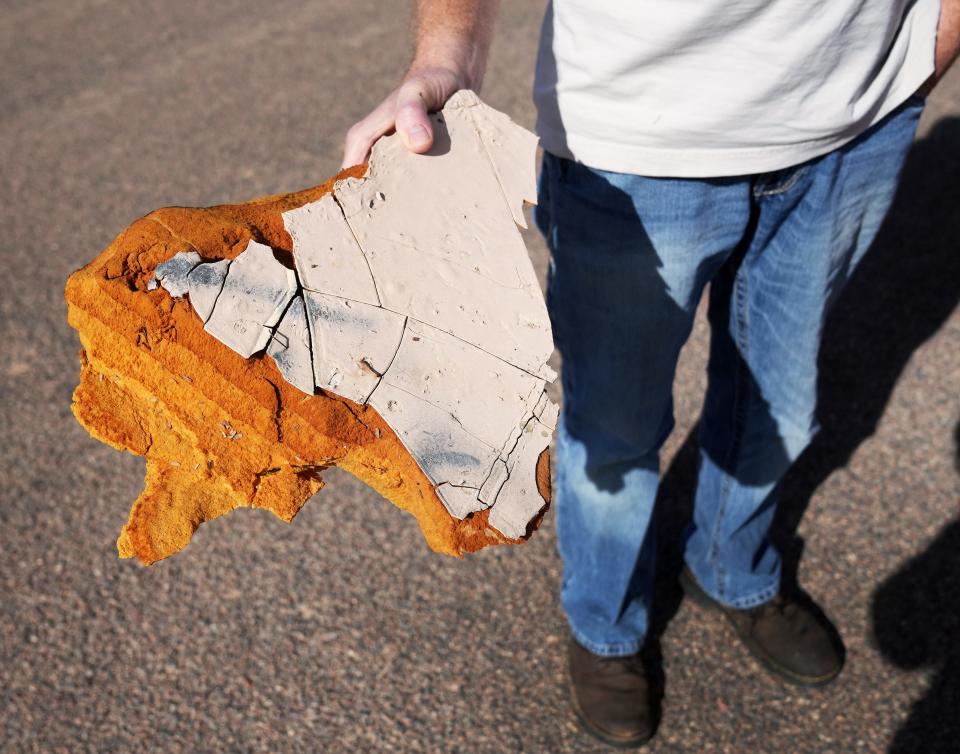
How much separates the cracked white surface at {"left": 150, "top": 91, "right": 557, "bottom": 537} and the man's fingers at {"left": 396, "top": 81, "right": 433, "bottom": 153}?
44 millimetres

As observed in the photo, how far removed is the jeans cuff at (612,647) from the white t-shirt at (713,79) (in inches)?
47.8

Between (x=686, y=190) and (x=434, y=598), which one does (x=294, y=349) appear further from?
(x=434, y=598)

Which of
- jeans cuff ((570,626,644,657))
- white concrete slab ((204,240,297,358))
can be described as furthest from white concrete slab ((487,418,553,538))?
jeans cuff ((570,626,644,657))

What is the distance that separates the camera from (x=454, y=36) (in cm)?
146

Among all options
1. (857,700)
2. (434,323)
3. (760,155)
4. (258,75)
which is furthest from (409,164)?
(258,75)

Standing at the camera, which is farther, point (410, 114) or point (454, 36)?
point (454, 36)

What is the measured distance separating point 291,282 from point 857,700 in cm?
182

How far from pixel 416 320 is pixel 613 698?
1.32 m

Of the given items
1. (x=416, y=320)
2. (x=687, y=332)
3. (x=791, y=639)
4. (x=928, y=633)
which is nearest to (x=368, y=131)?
(x=416, y=320)

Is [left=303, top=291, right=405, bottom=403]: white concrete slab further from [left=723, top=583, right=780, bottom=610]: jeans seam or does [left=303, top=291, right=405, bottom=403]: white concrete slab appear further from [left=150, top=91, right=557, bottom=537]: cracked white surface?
[left=723, top=583, right=780, bottom=610]: jeans seam

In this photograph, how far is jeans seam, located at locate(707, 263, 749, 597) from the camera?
181 centimetres

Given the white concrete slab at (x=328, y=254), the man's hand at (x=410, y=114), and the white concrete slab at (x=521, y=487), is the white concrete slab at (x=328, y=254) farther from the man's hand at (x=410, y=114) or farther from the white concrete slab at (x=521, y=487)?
the white concrete slab at (x=521, y=487)

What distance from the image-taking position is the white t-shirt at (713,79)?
1.36 m

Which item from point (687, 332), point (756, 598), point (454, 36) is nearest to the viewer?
point (454, 36)
